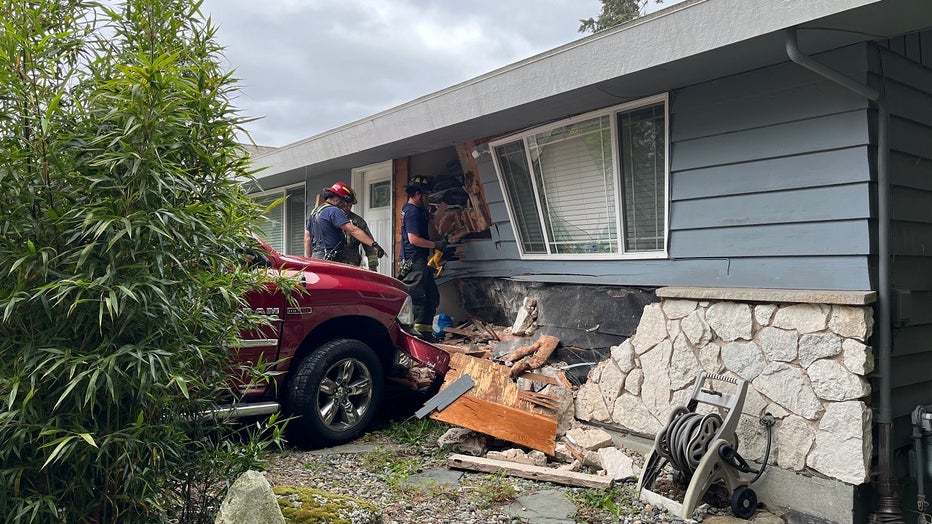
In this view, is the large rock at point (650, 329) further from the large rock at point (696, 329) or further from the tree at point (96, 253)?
the tree at point (96, 253)

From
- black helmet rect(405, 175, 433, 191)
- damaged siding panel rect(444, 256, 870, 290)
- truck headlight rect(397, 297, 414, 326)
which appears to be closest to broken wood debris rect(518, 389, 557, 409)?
damaged siding panel rect(444, 256, 870, 290)

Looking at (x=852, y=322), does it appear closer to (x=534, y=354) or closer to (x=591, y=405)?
(x=591, y=405)

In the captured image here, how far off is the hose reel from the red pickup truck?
235 centimetres

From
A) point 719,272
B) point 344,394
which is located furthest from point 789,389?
point 344,394

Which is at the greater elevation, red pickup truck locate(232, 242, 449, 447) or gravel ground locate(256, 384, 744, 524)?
red pickup truck locate(232, 242, 449, 447)

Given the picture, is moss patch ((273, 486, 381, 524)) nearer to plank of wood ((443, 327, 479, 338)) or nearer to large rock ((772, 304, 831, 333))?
large rock ((772, 304, 831, 333))

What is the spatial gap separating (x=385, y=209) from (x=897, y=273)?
6.18m

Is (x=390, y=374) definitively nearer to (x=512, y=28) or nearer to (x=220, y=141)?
(x=220, y=141)

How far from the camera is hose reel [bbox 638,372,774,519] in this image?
3.70 metres

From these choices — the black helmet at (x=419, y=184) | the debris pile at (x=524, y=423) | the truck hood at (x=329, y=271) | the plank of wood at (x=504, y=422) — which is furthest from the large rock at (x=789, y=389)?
the black helmet at (x=419, y=184)

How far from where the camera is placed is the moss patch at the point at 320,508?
2947mm

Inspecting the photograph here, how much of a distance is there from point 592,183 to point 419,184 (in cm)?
257

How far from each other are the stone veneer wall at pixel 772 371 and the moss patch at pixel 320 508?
2.47 metres

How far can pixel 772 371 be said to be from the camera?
398 centimetres
